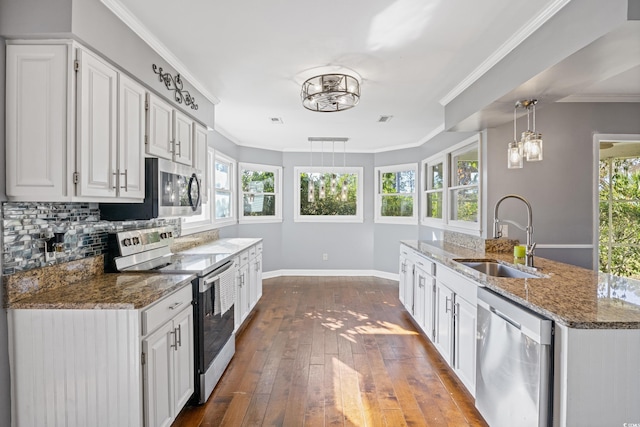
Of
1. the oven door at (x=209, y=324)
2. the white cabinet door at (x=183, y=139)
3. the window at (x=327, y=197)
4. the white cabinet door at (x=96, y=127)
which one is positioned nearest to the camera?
the white cabinet door at (x=96, y=127)

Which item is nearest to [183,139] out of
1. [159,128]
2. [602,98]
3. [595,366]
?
[159,128]

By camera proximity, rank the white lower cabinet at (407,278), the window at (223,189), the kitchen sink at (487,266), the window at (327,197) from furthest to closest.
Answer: the window at (327,197)
the window at (223,189)
the white lower cabinet at (407,278)
the kitchen sink at (487,266)

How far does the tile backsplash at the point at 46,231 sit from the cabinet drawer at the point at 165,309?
2.25 ft

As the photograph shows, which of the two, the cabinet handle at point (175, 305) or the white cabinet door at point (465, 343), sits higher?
the cabinet handle at point (175, 305)

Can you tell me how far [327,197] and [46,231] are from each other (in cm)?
491

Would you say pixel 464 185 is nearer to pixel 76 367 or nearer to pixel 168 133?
pixel 168 133

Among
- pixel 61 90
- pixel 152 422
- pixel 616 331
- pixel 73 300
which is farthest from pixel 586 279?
pixel 61 90

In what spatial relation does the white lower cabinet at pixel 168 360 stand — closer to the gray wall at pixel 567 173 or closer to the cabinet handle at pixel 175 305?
the cabinet handle at pixel 175 305

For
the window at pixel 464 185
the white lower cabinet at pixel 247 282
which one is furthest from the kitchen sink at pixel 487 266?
the white lower cabinet at pixel 247 282

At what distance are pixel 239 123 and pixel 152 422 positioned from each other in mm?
3564

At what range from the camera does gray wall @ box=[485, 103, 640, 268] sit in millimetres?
3348

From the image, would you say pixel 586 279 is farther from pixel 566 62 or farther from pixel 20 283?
pixel 20 283

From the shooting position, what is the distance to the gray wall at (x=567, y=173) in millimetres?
3348

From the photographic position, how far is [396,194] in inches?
245
